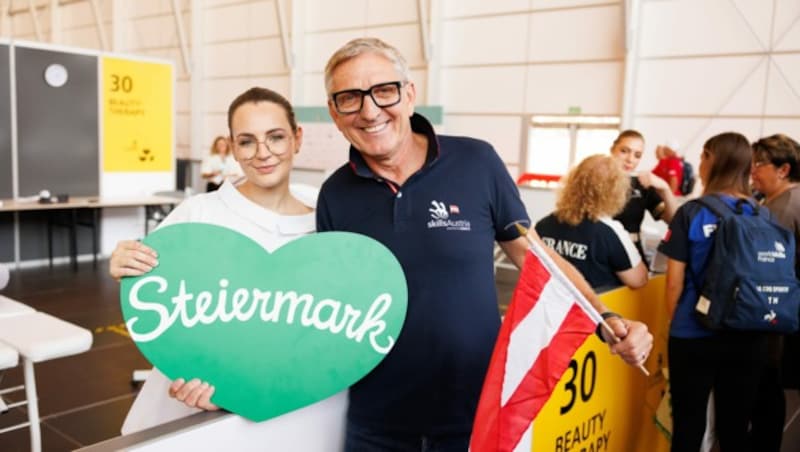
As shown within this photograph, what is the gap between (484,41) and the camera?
980 cm

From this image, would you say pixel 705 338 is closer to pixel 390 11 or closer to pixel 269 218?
pixel 269 218

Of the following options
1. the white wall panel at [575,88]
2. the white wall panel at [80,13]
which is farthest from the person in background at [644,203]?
the white wall panel at [80,13]

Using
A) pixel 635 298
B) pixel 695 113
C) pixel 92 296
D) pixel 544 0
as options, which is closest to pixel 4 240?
pixel 92 296

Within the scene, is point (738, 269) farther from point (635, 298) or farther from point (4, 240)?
point (4, 240)

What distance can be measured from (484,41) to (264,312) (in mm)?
9232

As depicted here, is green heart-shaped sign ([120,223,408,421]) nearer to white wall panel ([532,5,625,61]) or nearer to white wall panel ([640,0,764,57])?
white wall panel ([640,0,764,57])

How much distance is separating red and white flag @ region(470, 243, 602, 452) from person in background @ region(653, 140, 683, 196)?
5.98 m

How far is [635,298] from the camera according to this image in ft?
7.88

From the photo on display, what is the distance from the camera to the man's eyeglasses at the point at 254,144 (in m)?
1.50

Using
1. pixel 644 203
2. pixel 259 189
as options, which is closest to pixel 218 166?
pixel 644 203

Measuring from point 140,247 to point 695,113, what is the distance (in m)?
8.10

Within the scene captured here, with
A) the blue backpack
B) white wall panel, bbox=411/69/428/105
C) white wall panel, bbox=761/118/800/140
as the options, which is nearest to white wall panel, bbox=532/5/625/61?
white wall panel, bbox=411/69/428/105

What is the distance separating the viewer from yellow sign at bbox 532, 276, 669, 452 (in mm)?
1843

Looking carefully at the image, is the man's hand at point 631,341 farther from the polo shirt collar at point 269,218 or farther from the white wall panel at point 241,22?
the white wall panel at point 241,22
